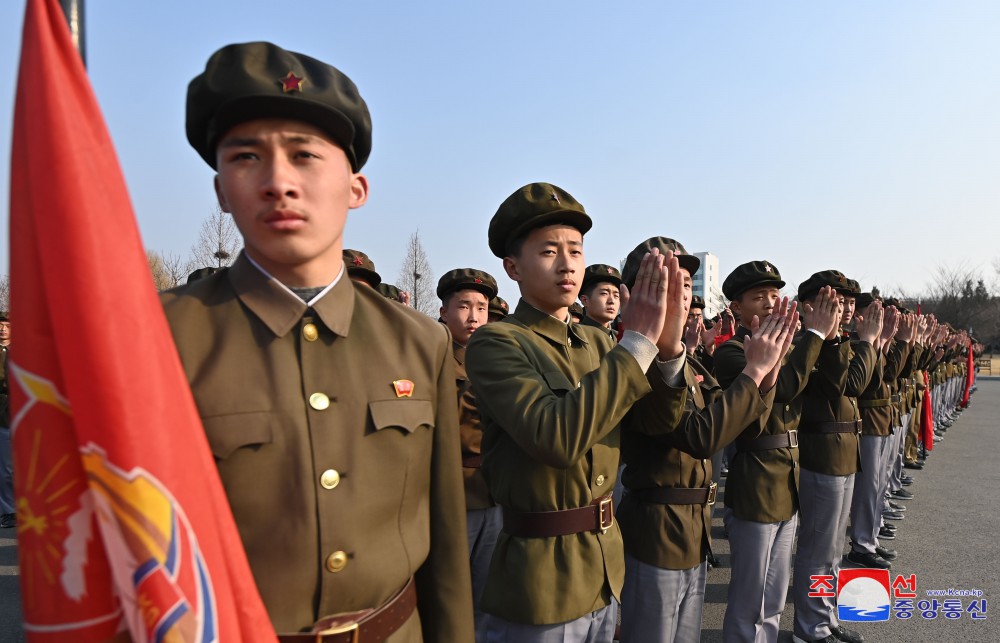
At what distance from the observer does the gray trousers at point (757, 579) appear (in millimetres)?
3865

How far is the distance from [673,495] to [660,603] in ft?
1.68

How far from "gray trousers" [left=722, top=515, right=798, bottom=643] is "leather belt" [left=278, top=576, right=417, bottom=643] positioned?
118 inches

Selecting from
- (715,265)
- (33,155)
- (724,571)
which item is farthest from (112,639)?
(715,265)

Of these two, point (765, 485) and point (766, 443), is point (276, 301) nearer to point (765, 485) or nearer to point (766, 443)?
point (765, 485)

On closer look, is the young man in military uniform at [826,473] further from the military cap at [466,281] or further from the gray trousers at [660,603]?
the military cap at [466,281]

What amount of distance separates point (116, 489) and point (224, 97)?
80cm

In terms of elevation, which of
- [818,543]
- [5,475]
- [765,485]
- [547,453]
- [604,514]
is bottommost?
[5,475]

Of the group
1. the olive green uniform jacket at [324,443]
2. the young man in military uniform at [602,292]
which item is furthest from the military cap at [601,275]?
the olive green uniform jacket at [324,443]

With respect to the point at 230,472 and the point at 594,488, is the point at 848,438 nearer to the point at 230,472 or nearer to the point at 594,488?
the point at 594,488

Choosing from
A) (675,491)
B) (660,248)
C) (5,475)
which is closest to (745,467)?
(675,491)

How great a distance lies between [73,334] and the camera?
3.54 feet

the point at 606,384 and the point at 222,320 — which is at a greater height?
the point at 222,320

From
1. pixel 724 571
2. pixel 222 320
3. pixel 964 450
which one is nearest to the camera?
pixel 222 320

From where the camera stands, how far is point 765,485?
4.04 m
